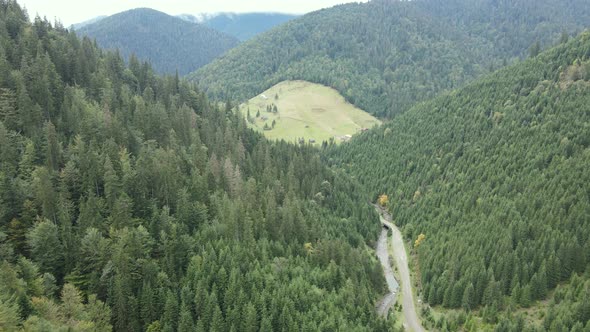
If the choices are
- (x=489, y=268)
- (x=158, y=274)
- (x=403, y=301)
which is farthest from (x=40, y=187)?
(x=489, y=268)

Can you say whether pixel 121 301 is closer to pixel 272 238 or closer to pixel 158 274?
pixel 158 274

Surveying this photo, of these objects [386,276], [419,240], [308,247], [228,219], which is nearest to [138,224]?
[228,219]

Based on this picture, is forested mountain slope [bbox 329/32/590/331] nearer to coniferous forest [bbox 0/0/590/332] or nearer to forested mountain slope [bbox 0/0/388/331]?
coniferous forest [bbox 0/0/590/332]

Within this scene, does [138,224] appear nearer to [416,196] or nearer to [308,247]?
[308,247]

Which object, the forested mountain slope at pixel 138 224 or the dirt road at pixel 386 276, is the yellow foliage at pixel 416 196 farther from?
the forested mountain slope at pixel 138 224

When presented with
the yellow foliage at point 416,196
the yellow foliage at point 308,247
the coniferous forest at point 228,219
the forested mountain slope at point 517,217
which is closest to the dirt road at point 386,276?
the coniferous forest at point 228,219

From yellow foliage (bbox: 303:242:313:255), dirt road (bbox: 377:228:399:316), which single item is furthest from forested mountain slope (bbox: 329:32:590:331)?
yellow foliage (bbox: 303:242:313:255)
